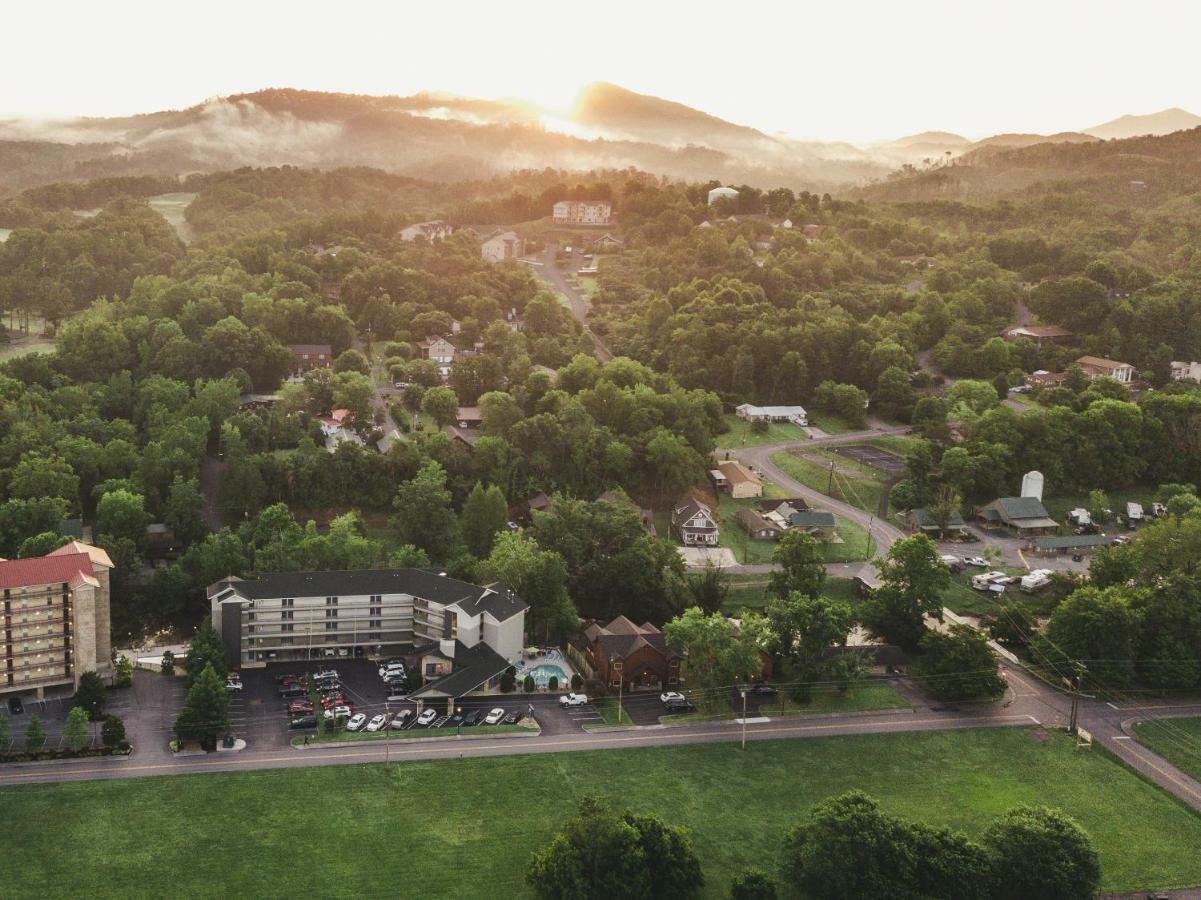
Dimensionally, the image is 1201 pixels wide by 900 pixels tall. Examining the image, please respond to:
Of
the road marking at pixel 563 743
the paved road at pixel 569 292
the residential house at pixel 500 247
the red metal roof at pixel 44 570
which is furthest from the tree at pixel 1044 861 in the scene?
the residential house at pixel 500 247

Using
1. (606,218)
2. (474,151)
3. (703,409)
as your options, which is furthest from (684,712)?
(474,151)

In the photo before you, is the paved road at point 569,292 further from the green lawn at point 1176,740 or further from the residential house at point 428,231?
the green lawn at point 1176,740

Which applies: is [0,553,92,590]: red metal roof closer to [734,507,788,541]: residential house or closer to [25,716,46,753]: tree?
[25,716,46,753]: tree

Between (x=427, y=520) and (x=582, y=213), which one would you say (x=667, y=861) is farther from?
(x=582, y=213)

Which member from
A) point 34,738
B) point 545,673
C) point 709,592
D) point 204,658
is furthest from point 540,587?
point 34,738

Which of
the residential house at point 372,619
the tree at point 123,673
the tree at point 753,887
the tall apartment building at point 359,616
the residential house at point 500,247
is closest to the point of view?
the tree at point 753,887

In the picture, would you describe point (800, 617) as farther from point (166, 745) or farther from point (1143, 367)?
point (1143, 367)
